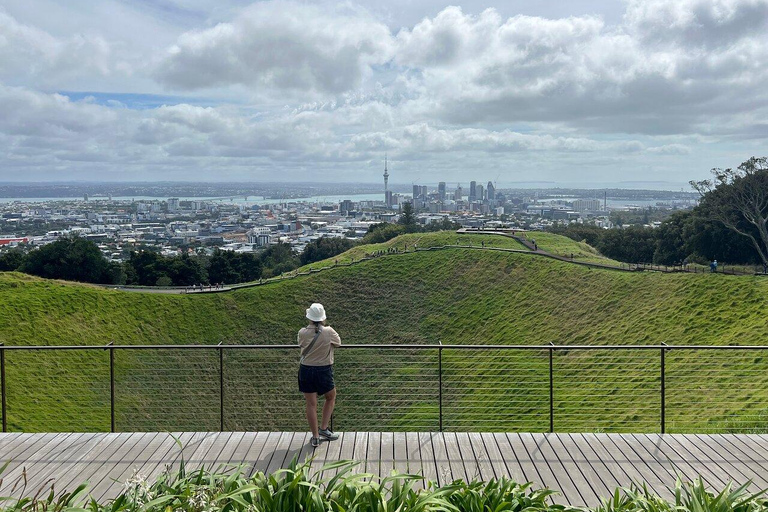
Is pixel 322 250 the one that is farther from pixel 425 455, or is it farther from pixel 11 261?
pixel 425 455

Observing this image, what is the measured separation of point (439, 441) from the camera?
17.9ft

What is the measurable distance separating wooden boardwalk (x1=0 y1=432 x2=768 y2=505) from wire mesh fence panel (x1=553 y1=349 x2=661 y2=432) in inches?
236

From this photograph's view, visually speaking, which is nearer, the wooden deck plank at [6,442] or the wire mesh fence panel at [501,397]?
the wooden deck plank at [6,442]

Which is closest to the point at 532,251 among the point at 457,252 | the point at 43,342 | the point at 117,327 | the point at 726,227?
the point at 457,252

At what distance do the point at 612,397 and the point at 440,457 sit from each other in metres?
14.4

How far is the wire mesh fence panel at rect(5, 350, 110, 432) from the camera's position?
16.9m

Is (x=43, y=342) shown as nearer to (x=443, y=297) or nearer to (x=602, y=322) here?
(x=443, y=297)

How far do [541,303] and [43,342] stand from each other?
2220 centimetres

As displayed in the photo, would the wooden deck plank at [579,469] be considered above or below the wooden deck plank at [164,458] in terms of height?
above

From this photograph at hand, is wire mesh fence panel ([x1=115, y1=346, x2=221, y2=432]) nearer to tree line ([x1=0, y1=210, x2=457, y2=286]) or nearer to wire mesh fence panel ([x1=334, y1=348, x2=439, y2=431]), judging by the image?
wire mesh fence panel ([x1=334, y1=348, x2=439, y2=431])

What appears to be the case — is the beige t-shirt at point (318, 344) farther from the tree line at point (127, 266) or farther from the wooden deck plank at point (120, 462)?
the tree line at point (127, 266)

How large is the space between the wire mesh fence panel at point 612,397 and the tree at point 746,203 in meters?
20.8

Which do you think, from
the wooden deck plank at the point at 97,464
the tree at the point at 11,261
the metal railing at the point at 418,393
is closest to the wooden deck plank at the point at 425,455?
the wooden deck plank at the point at 97,464

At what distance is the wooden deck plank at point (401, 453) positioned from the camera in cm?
484
